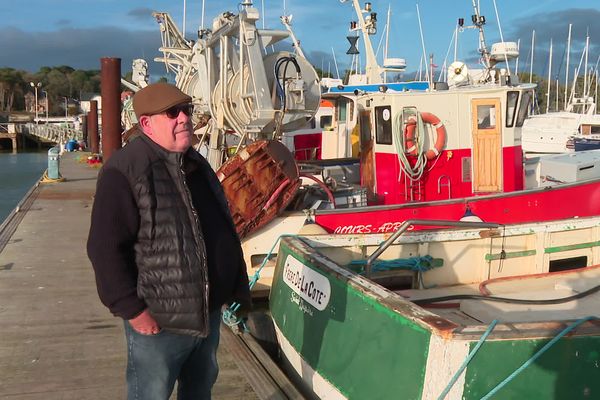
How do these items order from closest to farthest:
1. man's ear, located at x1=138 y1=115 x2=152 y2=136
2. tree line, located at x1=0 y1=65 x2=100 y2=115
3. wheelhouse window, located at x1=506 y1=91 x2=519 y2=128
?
man's ear, located at x1=138 y1=115 x2=152 y2=136, wheelhouse window, located at x1=506 y1=91 x2=519 y2=128, tree line, located at x1=0 y1=65 x2=100 y2=115

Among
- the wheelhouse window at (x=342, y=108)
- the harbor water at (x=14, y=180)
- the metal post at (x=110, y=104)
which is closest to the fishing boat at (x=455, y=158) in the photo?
the wheelhouse window at (x=342, y=108)

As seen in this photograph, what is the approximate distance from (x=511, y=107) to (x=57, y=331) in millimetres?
6338

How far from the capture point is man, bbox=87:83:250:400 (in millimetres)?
2445

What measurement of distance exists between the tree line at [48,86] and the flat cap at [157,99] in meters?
111

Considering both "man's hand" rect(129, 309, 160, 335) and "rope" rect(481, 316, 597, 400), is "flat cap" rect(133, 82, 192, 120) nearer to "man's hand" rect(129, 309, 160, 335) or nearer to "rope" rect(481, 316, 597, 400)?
"man's hand" rect(129, 309, 160, 335)

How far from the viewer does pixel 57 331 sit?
18.7 feet

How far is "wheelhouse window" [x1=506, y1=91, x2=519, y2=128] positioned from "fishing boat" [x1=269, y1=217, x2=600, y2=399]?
11.2ft

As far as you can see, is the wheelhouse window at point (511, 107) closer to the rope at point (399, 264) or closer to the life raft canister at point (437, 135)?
the life raft canister at point (437, 135)

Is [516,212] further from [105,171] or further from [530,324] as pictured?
[105,171]

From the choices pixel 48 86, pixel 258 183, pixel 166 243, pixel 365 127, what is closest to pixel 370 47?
pixel 365 127

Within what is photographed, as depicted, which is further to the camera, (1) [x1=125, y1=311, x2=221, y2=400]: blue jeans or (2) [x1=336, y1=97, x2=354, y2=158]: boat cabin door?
(2) [x1=336, y1=97, x2=354, y2=158]: boat cabin door

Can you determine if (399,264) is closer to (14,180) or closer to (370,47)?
(370,47)

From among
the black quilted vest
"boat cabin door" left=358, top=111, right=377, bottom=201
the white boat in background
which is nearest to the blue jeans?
the black quilted vest

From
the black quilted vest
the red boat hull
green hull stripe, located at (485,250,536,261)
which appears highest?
Result: the black quilted vest
